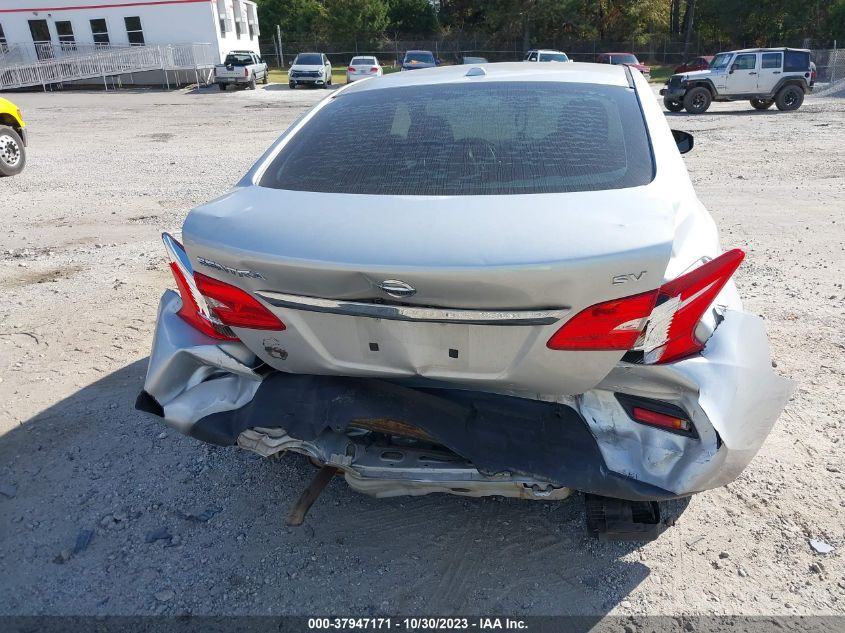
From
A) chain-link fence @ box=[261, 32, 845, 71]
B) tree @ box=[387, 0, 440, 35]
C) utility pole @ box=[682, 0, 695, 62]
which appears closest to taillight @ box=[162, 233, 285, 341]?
chain-link fence @ box=[261, 32, 845, 71]

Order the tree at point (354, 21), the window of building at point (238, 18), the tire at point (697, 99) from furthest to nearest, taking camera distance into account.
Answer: the tree at point (354, 21)
the window of building at point (238, 18)
the tire at point (697, 99)

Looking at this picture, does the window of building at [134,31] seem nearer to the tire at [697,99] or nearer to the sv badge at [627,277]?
the tire at [697,99]

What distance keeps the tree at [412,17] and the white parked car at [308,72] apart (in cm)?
2325

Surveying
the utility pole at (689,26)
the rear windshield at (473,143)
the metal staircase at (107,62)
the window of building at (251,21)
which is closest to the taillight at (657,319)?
the rear windshield at (473,143)

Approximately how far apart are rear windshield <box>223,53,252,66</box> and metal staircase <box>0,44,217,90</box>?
218cm

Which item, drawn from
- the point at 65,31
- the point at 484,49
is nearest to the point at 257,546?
the point at 65,31

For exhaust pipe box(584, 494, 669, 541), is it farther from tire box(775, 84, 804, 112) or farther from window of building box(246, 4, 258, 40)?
window of building box(246, 4, 258, 40)

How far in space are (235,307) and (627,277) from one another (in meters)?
1.22

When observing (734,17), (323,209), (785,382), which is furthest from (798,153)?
(734,17)

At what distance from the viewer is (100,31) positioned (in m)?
31.2

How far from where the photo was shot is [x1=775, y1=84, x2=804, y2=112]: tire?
18438 mm

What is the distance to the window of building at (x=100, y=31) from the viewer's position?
102ft

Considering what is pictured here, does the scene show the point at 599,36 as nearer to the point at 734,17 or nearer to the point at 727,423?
the point at 734,17

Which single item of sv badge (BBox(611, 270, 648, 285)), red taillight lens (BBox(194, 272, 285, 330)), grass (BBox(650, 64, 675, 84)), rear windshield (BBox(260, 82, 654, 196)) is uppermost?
rear windshield (BBox(260, 82, 654, 196))
